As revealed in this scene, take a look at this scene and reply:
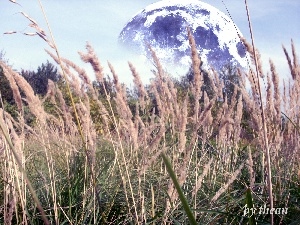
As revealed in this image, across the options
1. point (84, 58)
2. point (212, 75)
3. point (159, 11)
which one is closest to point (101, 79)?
point (84, 58)

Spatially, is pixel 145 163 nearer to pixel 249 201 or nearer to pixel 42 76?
pixel 249 201

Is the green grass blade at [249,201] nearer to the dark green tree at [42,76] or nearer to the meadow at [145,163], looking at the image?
the meadow at [145,163]

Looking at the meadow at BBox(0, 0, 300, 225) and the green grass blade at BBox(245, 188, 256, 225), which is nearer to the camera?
the green grass blade at BBox(245, 188, 256, 225)

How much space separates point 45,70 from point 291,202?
112 ft

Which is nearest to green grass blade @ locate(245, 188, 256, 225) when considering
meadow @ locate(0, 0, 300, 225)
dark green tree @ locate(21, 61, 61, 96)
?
meadow @ locate(0, 0, 300, 225)

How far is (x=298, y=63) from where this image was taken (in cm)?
259

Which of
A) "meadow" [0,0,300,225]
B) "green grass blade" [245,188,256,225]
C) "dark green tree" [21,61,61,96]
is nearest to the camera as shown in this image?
"green grass blade" [245,188,256,225]

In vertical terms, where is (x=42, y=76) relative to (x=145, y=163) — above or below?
above

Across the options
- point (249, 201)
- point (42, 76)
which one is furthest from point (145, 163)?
point (42, 76)

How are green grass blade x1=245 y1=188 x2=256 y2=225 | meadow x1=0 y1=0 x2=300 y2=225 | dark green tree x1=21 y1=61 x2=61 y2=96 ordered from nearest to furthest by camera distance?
green grass blade x1=245 y1=188 x2=256 y2=225 → meadow x1=0 y1=0 x2=300 y2=225 → dark green tree x1=21 y1=61 x2=61 y2=96

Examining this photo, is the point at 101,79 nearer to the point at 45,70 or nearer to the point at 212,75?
the point at 212,75

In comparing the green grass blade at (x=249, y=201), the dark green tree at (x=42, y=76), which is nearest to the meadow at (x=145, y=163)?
the green grass blade at (x=249, y=201)

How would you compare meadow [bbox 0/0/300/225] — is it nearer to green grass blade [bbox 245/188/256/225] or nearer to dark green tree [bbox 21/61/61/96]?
green grass blade [bbox 245/188/256/225]

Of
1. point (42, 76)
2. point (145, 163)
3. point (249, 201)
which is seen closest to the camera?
point (249, 201)
